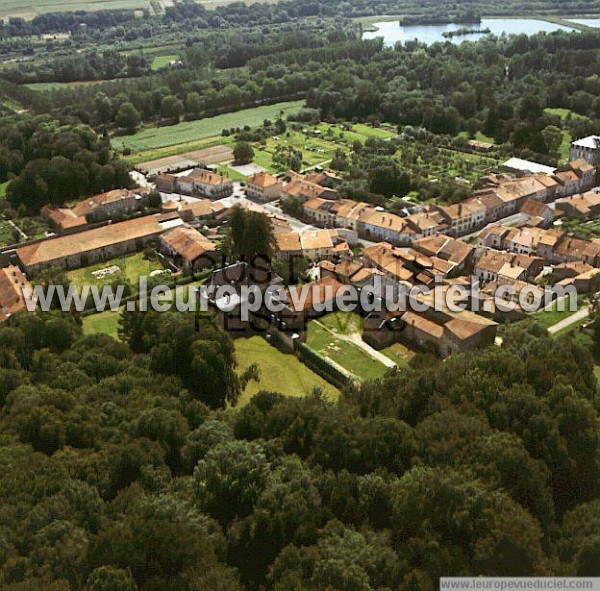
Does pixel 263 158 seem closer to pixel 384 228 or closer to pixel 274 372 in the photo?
pixel 384 228

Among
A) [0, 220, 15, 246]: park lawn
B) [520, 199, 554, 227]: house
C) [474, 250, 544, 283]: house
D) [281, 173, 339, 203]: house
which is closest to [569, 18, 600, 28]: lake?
[520, 199, 554, 227]: house

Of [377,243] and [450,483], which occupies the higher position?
[450,483]

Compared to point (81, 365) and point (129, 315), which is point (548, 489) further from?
point (129, 315)

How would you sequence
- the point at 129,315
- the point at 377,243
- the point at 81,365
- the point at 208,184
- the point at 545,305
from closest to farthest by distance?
the point at 81,365
the point at 129,315
the point at 545,305
the point at 377,243
the point at 208,184

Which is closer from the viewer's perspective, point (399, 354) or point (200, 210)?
point (399, 354)

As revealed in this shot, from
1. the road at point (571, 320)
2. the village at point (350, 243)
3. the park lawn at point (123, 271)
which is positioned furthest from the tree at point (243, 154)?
the road at point (571, 320)

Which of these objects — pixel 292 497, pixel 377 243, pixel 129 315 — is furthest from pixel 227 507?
pixel 377 243

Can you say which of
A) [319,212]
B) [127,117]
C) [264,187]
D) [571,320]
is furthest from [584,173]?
[127,117]

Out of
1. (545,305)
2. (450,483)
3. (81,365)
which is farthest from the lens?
(545,305)
